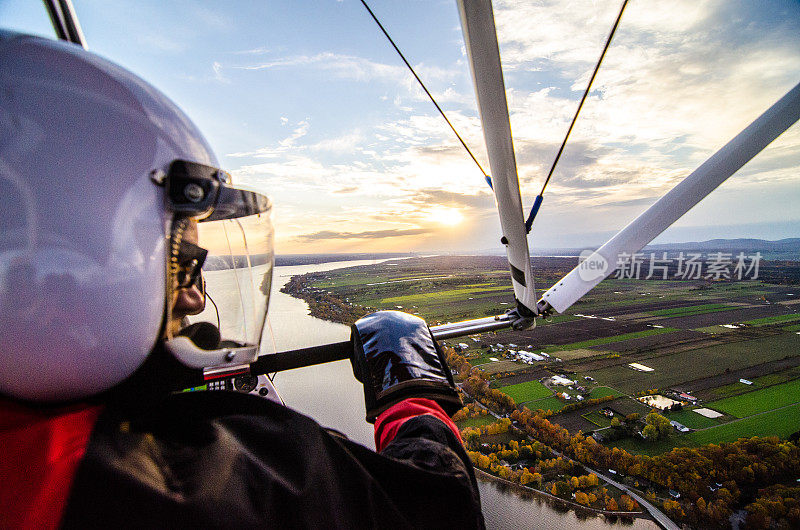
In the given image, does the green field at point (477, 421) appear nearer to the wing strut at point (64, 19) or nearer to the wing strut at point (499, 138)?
the wing strut at point (499, 138)

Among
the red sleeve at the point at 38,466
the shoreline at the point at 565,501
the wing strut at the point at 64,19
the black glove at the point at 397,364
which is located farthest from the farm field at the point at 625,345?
the red sleeve at the point at 38,466

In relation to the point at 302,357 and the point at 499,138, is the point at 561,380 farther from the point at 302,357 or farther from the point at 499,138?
the point at 302,357

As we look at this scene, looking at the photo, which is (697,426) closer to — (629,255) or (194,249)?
(629,255)

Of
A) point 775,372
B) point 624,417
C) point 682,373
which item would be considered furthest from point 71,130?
point 775,372

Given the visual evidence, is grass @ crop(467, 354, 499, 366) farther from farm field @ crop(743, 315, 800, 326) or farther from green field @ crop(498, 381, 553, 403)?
farm field @ crop(743, 315, 800, 326)

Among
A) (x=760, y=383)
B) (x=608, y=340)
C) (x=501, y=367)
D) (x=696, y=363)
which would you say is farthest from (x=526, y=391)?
(x=760, y=383)
